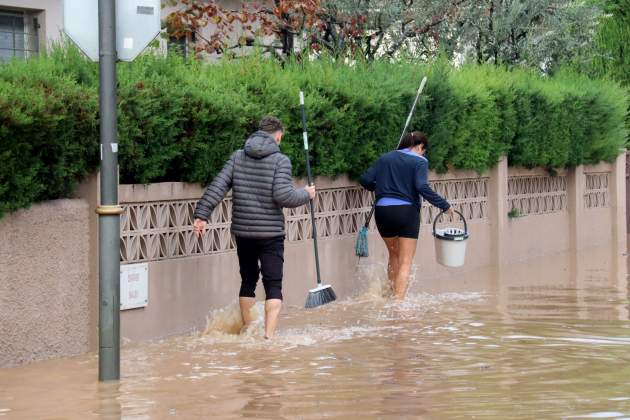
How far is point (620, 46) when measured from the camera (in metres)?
27.3

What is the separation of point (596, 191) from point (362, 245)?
903 centimetres

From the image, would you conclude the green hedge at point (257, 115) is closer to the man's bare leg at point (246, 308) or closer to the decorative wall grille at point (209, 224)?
the decorative wall grille at point (209, 224)

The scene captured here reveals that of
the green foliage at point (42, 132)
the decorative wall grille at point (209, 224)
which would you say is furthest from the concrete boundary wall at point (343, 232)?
the green foliage at point (42, 132)

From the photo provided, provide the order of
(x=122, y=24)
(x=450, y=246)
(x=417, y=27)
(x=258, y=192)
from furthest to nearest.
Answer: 1. (x=417, y=27)
2. (x=450, y=246)
3. (x=258, y=192)
4. (x=122, y=24)

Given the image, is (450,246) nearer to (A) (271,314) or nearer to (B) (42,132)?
(A) (271,314)

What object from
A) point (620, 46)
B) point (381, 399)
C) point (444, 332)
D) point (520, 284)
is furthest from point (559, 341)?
point (620, 46)

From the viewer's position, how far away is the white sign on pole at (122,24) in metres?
8.59

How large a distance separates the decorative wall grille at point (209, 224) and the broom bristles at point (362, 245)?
338mm

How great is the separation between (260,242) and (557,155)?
9340mm

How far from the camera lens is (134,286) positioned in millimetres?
10797

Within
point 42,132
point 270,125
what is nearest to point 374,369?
point 270,125

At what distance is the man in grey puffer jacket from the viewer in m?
10.8

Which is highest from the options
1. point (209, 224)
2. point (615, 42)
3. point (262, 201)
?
point (615, 42)

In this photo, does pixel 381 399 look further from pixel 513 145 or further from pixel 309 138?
pixel 513 145
